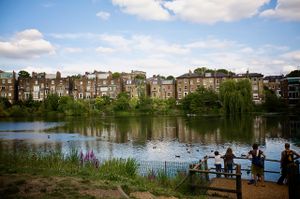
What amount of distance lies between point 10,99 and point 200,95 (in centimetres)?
7203

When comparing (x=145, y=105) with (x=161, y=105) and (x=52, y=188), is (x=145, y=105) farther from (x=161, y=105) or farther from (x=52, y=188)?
(x=52, y=188)

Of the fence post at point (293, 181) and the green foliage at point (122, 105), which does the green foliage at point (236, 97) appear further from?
the fence post at point (293, 181)

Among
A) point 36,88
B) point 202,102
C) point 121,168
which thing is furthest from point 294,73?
point 121,168

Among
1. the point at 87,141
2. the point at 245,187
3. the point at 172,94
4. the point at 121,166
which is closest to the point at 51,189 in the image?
the point at 121,166

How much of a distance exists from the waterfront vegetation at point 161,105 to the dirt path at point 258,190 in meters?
74.8

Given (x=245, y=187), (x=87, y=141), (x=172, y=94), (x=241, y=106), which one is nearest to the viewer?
(x=245, y=187)

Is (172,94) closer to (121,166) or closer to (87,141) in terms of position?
(87,141)

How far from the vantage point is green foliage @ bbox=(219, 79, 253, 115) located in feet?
290

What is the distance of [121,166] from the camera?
18.5 meters

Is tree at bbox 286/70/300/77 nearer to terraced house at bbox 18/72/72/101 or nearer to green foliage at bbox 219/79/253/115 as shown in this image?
green foliage at bbox 219/79/253/115

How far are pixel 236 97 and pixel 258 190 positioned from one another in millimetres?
76134

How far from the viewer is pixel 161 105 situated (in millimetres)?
108875

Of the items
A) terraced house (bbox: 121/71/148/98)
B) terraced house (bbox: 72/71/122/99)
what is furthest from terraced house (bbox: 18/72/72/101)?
terraced house (bbox: 121/71/148/98)

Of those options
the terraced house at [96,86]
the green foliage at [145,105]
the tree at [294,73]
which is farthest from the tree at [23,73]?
the tree at [294,73]
